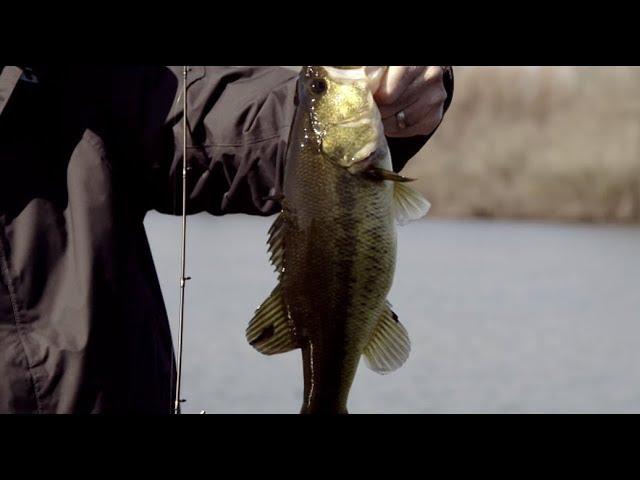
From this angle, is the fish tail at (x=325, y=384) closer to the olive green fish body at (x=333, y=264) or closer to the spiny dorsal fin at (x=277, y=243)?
the olive green fish body at (x=333, y=264)

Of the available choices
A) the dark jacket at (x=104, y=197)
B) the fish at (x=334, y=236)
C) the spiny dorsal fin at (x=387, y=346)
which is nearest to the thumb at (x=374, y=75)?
the fish at (x=334, y=236)

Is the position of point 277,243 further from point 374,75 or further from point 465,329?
point 465,329

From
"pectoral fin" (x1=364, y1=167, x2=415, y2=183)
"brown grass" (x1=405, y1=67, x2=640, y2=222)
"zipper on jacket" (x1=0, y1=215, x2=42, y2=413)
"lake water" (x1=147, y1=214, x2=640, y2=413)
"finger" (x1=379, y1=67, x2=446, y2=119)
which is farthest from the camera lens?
"brown grass" (x1=405, y1=67, x2=640, y2=222)

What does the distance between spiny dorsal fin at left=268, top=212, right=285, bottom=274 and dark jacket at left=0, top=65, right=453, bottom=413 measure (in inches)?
18.0

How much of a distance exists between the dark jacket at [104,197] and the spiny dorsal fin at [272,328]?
1.82 feet

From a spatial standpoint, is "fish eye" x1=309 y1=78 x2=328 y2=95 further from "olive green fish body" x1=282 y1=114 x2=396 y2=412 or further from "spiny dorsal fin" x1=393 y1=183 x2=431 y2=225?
"spiny dorsal fin" x1=393 y1=183 x2=431 y2=225

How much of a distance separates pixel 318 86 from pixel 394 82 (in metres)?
0.16

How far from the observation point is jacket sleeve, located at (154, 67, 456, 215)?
8.30 ft

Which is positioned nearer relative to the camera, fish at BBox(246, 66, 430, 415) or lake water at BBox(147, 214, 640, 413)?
fish at BBox(246, 66, 430, 415)

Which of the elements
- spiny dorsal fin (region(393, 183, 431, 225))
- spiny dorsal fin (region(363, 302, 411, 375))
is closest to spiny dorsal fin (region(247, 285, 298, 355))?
spiny dorsal fin (region(363, 302, 411, 375))

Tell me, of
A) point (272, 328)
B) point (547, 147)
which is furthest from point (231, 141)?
point (547, 147)

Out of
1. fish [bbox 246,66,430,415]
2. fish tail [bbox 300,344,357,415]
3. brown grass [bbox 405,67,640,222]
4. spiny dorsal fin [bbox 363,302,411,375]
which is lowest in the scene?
fish tail [bbox 300,344,357,415]

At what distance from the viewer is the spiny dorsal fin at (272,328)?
6.41 feet
